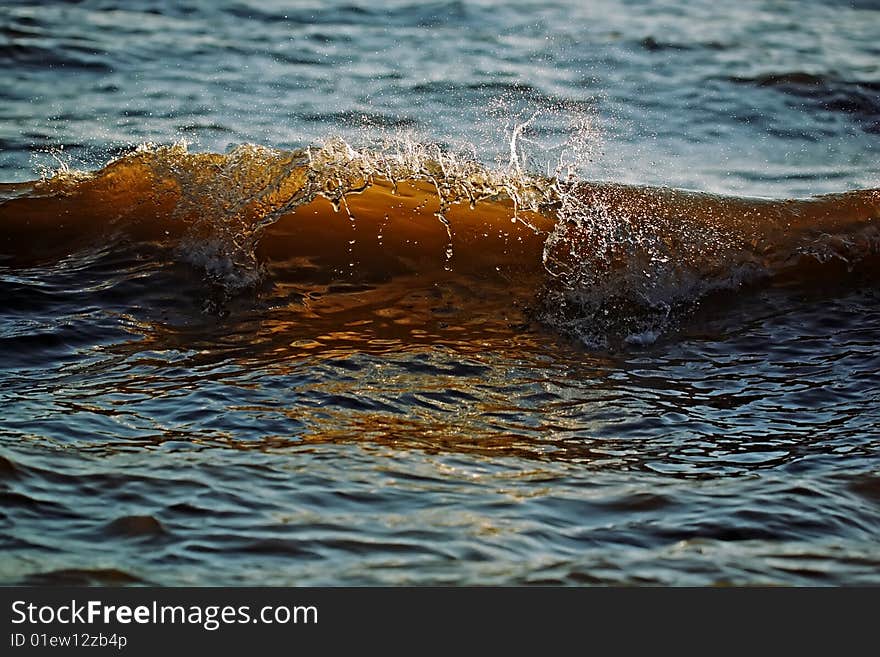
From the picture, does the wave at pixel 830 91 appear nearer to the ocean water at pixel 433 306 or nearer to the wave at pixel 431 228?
the ocean water at pixel 433 306

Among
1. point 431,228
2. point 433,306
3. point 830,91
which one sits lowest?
point 433,306

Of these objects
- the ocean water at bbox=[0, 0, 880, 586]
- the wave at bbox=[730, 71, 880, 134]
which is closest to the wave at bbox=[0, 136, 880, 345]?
the ocean water at bbox=[0, 0, 880, 586]

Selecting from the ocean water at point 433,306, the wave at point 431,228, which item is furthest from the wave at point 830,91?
the wave at point 431,228

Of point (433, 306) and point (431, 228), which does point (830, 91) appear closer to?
point (431, 228)

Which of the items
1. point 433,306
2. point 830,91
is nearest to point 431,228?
point 433,306

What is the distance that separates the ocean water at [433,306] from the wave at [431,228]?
25 millimetres

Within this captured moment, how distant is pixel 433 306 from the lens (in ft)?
20.9

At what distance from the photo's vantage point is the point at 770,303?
660cm

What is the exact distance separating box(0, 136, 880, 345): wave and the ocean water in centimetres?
2

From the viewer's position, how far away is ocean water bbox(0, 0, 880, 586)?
142 inches

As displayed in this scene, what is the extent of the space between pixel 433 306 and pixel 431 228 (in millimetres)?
1127

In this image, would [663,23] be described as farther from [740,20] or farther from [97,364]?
[97,364]
